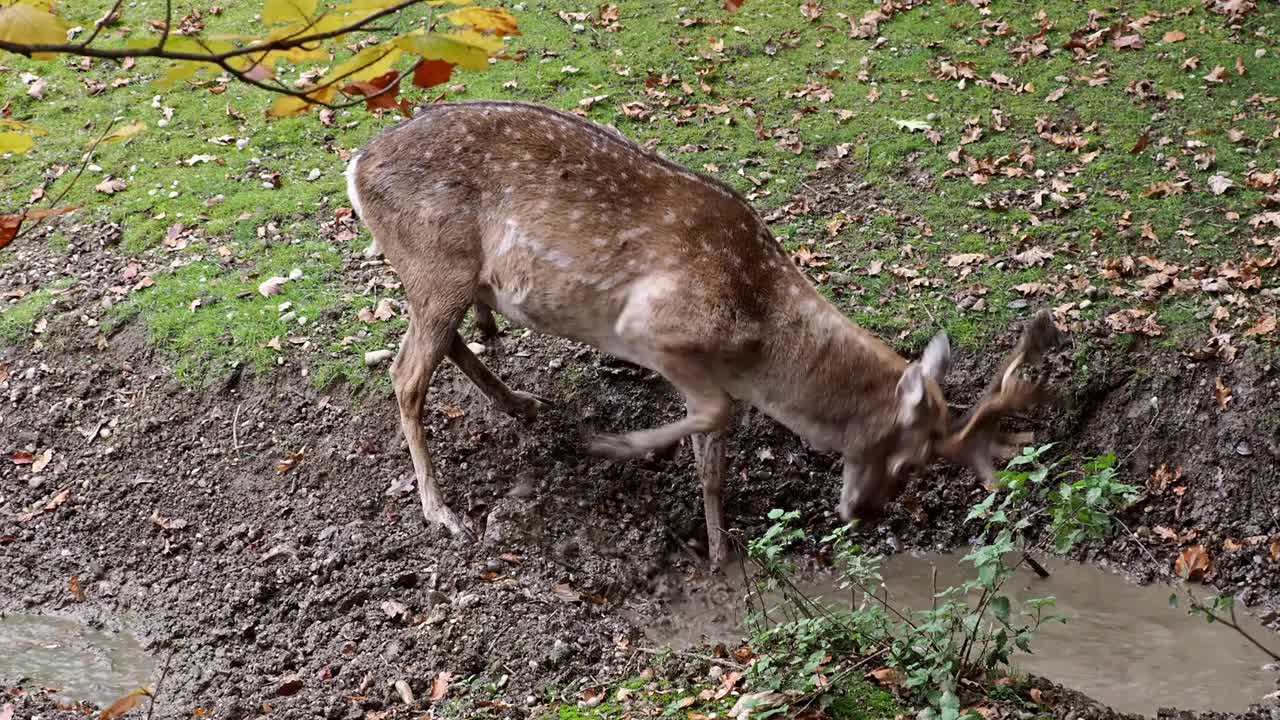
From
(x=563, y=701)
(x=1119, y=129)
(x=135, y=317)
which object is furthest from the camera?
(x=1119, y=129)

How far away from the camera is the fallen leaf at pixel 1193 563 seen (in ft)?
19.5

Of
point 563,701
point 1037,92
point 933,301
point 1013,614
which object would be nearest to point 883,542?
point 1013,614

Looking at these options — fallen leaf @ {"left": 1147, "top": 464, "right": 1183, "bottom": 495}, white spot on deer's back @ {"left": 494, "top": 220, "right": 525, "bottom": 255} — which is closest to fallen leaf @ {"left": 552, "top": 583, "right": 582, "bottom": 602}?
white spot on deer's back @ {"left": 494, "top": 220, "right": 525, "bottom": 255}

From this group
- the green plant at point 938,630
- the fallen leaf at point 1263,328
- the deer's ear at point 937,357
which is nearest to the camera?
the green plant at point 938,630

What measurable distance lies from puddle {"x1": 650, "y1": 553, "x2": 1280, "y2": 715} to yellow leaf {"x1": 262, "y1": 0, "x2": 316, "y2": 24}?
3.68 meters

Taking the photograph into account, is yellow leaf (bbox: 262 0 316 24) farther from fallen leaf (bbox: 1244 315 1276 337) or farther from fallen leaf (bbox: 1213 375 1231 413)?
fallen leaf (bbox: 1244 315 1276 337)

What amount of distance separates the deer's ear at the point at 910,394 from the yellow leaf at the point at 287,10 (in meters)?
3.61

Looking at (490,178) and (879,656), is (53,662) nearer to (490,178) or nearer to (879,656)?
(490,178)

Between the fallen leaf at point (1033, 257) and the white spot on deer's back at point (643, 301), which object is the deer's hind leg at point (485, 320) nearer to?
the white spot on deer's back at point (643, 301)

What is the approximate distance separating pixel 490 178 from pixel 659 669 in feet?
8.91

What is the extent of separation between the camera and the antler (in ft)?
18.0

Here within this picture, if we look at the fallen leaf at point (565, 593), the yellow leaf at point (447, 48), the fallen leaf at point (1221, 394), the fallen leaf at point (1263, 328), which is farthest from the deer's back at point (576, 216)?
the yellow leaf at point (447, 48)

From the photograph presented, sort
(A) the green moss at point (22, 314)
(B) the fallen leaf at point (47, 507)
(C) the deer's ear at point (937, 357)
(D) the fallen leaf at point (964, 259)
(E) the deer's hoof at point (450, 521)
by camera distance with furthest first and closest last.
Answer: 1. (A) the green moss at point (22, 314)
2. (D) the fallen leaf at point (964, 259)
3. (B) the fallen leaf at point (47, 507)
4. (E) the deer's hoof at point (450, 521)
5. (C) the deer's ear at point (937, 357)

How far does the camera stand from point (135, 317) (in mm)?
7949
